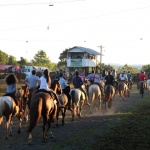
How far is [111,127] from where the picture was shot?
13.8 m

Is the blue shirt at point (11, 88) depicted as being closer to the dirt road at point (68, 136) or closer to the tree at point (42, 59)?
the dirt road at point (68, 136)

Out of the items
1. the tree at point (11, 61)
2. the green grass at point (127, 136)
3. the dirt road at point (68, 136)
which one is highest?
the tree at point (11, 61)

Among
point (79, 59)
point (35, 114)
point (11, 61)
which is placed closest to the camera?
point (35, 114)

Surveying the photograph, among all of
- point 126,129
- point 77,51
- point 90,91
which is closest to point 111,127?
point 126,129

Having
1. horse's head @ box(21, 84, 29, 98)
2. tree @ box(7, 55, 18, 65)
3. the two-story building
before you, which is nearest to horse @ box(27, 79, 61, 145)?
horse's head @ box(21, 84, 29, 98)

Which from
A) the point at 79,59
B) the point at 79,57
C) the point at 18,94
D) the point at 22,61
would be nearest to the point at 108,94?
the point at 18,94

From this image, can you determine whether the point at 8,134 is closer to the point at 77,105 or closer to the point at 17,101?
the point at 17,101

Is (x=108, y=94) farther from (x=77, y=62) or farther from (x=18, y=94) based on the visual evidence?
(x=77, y=62)

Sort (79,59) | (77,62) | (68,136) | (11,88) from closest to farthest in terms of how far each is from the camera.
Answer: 1. (68,136)
2. (11,88)
3. (77,62)
4. (79,59)

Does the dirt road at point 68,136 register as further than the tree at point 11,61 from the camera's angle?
No

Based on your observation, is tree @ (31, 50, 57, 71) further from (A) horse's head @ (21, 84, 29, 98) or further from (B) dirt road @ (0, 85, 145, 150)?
(A) horse's head @ (21, 84, 29, 98)

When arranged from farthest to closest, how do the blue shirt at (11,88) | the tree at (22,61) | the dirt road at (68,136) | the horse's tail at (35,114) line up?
the tree at (22,61) → the blue shirt at (11,88) → the dirt road at (68,136) → the horse's tail at (35,114)

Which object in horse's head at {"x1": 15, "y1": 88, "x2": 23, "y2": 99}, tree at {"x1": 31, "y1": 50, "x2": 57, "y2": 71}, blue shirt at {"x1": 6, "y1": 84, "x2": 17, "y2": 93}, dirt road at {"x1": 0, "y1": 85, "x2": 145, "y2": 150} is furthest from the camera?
tree at {"x1": 31, "y1": 50, "x2": 57, "y2": 71}

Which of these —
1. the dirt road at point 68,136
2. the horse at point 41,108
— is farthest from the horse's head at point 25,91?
the horse at point 41,108
